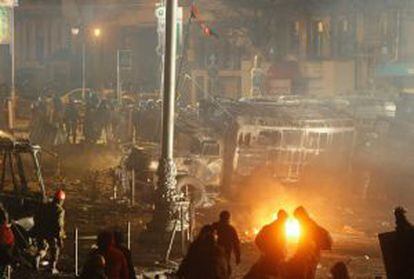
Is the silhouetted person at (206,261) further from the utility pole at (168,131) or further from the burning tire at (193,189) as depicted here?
the burning tire at (193,189)

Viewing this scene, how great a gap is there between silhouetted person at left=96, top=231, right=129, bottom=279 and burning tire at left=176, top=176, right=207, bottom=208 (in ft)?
29.4

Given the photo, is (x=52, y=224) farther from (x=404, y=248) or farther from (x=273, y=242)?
(x=404, y=248)

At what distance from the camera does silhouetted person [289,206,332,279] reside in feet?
27.8

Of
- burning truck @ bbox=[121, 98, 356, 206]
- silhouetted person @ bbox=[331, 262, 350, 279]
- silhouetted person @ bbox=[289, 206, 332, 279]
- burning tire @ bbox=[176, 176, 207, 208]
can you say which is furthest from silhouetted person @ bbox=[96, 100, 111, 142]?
silhouetted person @ bbox=[331, 262, 350, 279]

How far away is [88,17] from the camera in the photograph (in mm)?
54000

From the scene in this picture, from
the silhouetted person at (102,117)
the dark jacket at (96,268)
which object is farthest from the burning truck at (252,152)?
the dark jacket at (96,268)

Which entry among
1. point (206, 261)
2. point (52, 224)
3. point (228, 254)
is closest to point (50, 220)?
point (52, 224)

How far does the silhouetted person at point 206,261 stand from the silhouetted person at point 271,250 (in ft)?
1.10

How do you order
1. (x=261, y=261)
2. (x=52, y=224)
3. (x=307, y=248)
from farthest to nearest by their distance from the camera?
(x=52, y=224) → (x=307, y=248) → (x=261, y=261)

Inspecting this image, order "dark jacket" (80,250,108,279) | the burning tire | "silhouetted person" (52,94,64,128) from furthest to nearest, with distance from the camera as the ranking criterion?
"silhouetted person" (52,94,64,128), the burning tire, "dark jacket" (80,250,108,279)

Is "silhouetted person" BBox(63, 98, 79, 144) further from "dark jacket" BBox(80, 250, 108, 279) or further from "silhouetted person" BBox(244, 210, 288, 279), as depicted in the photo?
"dark jacket" BBox(80, 250, 108, 279)

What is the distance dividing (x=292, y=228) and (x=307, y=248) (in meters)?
1.25

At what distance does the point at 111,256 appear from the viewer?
7988 millimetres

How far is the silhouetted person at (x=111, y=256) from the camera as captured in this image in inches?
311
